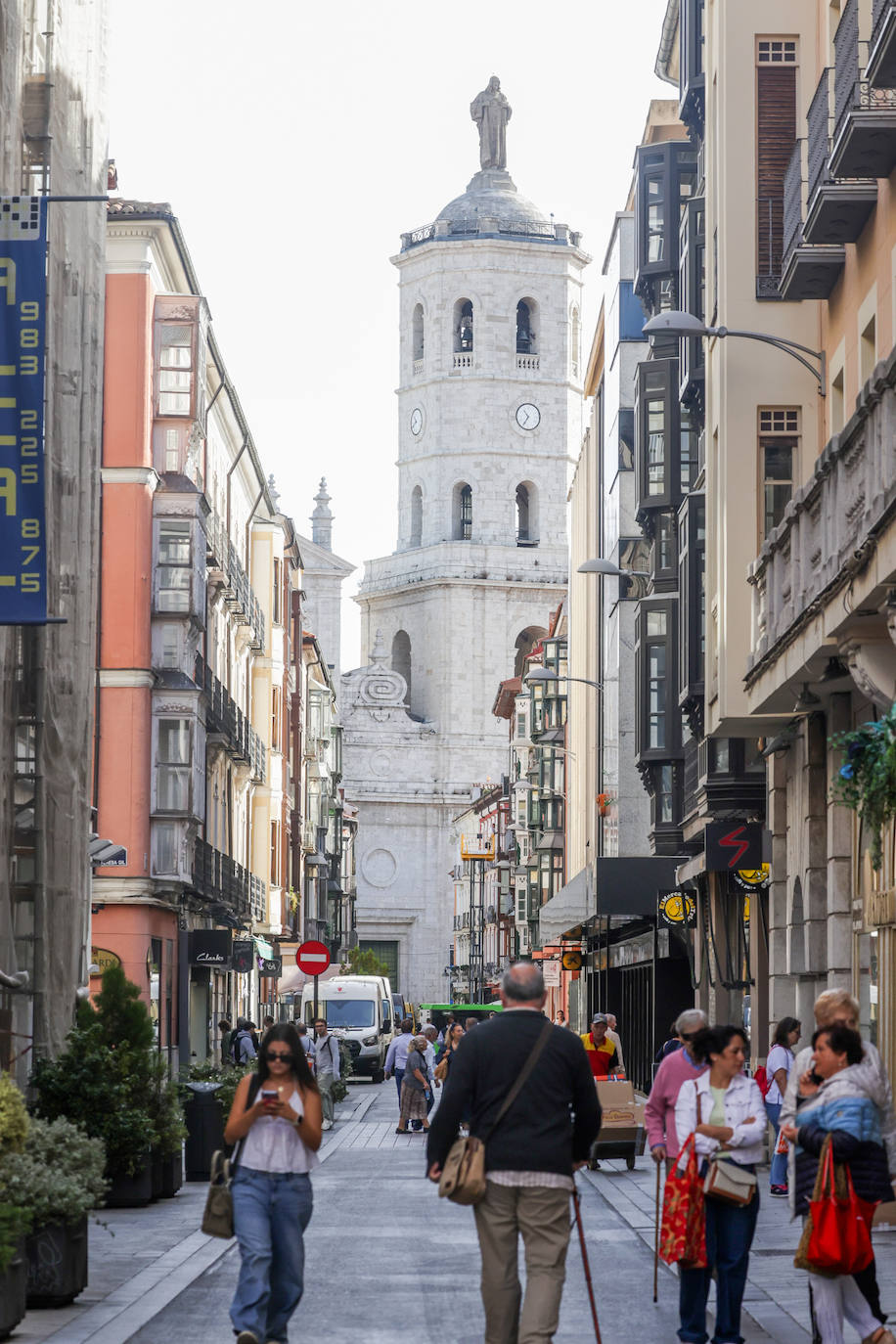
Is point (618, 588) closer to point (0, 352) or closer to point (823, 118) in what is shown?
point (823, 118)

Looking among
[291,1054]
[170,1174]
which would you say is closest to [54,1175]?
[291,1054]

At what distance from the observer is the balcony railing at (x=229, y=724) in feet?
144

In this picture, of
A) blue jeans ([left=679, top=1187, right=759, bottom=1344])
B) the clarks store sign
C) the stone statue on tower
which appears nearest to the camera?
blue jeans ([left=679, top=1187, right=759, bottom=1344])

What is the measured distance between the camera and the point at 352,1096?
172ft

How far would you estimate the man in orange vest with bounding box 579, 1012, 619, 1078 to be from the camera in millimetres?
26062

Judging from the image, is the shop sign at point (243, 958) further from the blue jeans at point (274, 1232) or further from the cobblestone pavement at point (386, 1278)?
the blue jeans at point (274, 1232)

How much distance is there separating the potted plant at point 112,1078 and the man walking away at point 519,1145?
8568 millimetres

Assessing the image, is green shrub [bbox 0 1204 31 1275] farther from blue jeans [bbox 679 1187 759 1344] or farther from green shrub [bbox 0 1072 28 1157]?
blue jeans [bbox 679 1187 759 1344]

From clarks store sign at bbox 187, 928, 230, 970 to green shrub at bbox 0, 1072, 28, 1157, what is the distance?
32.9 m

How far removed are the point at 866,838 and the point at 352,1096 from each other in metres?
35.4

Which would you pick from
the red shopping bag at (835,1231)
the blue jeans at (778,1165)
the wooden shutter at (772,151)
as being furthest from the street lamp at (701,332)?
the red shopping bag at (835,1231)

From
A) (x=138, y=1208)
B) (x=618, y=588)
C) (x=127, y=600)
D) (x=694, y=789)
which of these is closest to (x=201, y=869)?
(x=127, y=600)

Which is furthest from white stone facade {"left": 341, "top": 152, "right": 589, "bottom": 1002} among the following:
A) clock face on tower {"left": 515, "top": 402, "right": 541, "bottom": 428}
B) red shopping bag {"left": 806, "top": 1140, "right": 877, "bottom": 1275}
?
red shopping bag {"left": 806, "top": 1140, "right": 877, "bottom": 1275}

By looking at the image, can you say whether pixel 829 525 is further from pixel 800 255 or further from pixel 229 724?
pixel 229 724
